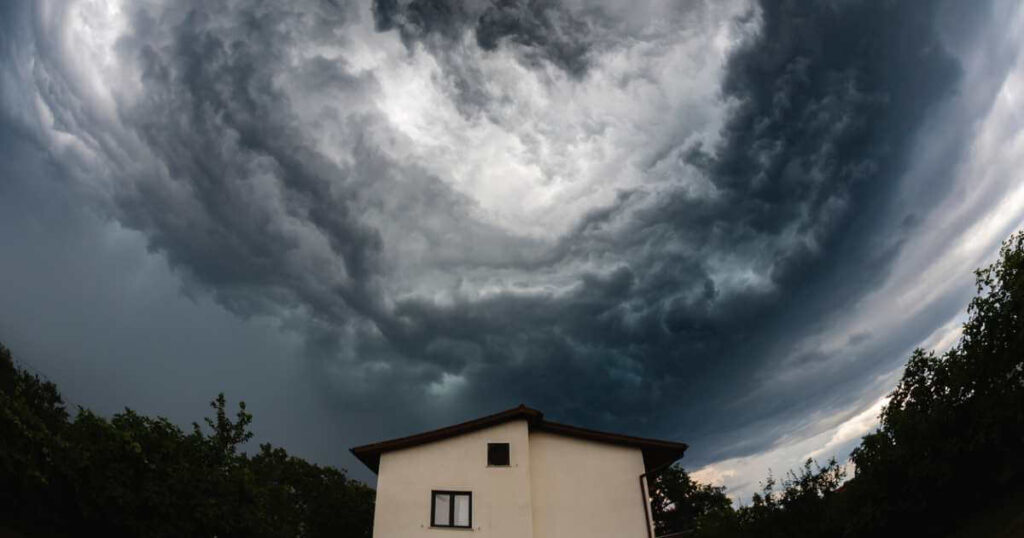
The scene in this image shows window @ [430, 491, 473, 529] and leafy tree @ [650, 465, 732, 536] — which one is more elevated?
leafy tree @ [650, 465, 732, 536]

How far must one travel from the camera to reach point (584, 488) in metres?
25.0

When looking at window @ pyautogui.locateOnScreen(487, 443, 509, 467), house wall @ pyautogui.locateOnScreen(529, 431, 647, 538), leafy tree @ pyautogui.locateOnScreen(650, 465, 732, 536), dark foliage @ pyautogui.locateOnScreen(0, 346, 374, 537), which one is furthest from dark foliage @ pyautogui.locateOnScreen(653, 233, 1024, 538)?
leafy tree @ pyautogui.locateOnScreen(650, 465, 732, 536)

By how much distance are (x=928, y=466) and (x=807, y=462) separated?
121 inches

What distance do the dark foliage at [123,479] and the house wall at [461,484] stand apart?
5.40 metres

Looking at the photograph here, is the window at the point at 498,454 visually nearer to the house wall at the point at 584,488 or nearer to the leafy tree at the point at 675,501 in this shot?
the house wall at the point at 584,488

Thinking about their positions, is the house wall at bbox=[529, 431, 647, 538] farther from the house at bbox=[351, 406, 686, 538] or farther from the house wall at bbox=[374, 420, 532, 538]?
the house wall at bbox=[374, 420, 532, 538]

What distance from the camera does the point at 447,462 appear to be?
24.9 metres

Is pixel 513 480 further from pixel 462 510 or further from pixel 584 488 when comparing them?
pixel 584 488

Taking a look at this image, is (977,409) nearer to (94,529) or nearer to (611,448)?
(611,448)

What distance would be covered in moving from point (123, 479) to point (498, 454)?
49.3ft

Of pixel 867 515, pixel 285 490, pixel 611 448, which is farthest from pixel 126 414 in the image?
pixel 867 515

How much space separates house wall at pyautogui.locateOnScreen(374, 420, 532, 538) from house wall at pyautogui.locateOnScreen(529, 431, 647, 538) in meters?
1.16

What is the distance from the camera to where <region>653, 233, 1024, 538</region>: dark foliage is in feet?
45.7

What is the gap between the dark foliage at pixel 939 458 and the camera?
45.7 feet
